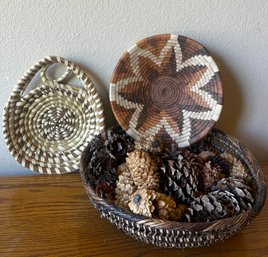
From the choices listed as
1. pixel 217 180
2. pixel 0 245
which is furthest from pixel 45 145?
pixel 217 180

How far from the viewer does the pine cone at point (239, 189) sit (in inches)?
22.4

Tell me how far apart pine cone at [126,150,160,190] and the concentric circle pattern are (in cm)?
9

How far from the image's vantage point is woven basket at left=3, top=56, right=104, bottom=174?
2.23 ft

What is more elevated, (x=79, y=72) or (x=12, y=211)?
(x=79, y=72)

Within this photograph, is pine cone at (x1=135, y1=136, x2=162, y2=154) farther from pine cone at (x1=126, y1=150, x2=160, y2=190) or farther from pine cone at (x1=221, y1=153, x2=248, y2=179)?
pine cone at (x1=221, y1=153, x2=248, y2=179)

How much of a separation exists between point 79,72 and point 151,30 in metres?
0.16

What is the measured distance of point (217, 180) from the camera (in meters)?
0.63

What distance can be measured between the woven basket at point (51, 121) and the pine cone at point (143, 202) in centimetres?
20

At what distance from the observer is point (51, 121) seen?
707mm

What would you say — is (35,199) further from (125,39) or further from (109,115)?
(125,39)

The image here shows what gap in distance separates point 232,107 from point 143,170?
0.94 ft

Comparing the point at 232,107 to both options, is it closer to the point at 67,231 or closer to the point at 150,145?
the point at 150,145

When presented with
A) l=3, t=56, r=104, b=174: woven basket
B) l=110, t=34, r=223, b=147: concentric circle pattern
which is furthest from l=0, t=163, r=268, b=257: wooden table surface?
l=110, t=34, r=223, b=147: concentric circle pattern

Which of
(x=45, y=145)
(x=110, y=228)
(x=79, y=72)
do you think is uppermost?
(x=79, y=72)
